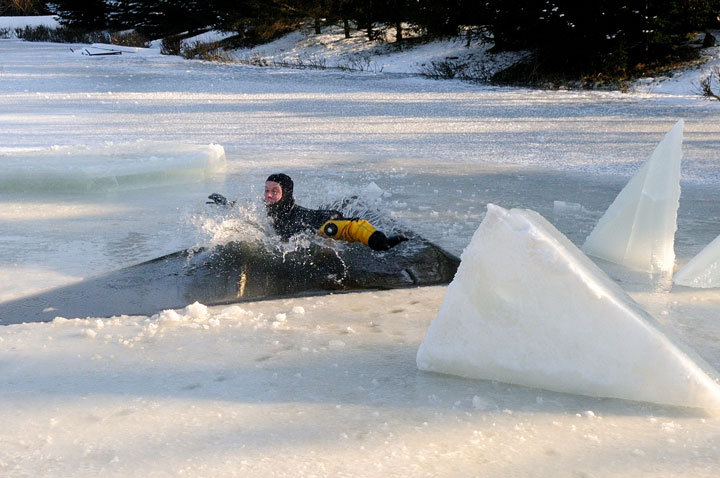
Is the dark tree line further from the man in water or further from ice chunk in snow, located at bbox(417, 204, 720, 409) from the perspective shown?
ice chunk in snow, located at bbox(417, 204, 720, 409)

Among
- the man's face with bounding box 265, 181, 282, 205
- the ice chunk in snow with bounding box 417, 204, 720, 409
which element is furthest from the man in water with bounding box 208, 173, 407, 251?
the ice chunk in snow with bounding box 417, 204, 720, 409

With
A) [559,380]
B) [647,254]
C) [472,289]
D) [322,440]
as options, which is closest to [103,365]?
[322,440]

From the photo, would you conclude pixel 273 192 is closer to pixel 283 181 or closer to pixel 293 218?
pixel 283 181

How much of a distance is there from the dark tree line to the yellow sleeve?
11.5m

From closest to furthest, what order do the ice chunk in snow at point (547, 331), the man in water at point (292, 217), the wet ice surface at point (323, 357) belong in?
the wet ice surface at point (323, 357) < the ice chunk in snow at point (547, 331) < the man in water at point (292, 217)

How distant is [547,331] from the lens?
265 cm

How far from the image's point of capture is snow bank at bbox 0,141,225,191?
6.34 metres

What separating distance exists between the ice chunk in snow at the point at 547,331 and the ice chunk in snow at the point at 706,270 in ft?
4.05

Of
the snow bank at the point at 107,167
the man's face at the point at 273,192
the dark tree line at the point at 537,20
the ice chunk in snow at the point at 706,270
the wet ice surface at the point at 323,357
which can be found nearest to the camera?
the wet ice surface at the point at 323,357

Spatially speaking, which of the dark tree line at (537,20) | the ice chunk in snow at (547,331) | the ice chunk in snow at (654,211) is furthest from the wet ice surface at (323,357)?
the dark tree line at (537,20)

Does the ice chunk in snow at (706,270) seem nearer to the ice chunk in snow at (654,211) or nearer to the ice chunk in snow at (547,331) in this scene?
the ice chunk in snow at (654,211)

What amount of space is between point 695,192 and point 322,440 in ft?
15.5

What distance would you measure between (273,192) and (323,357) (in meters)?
2.14

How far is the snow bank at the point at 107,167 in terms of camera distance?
6.34 meters
